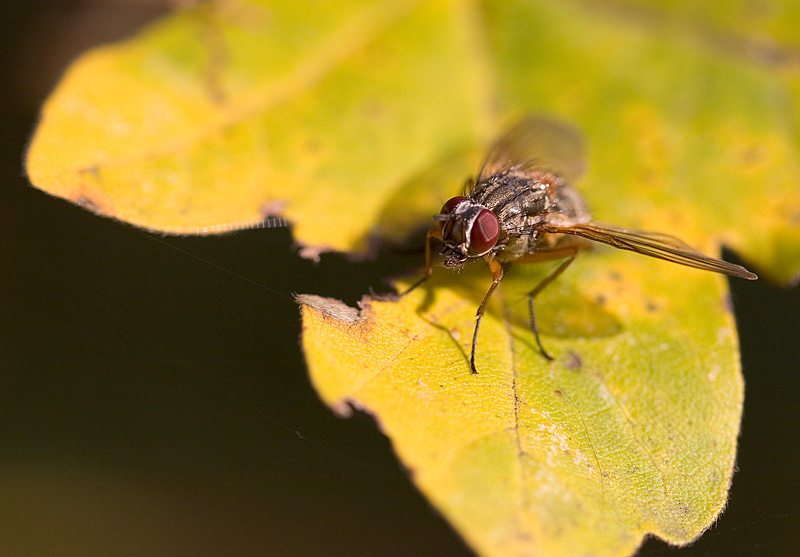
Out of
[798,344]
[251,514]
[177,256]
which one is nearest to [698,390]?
[798,344]

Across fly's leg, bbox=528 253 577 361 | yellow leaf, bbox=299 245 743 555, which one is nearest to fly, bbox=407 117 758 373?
fly's leg, bbox=528 253 577 361

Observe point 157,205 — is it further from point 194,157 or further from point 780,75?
point 780,75

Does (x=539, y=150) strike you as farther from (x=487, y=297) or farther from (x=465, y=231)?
(x=487, y=297)

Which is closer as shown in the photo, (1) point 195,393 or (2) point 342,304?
(2) point 342,304

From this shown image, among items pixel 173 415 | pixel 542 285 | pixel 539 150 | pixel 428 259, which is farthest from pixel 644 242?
pixel 173 415

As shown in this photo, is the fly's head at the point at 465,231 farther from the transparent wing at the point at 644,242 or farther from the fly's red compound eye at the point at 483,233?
the transparent wing at the point at 644,242
